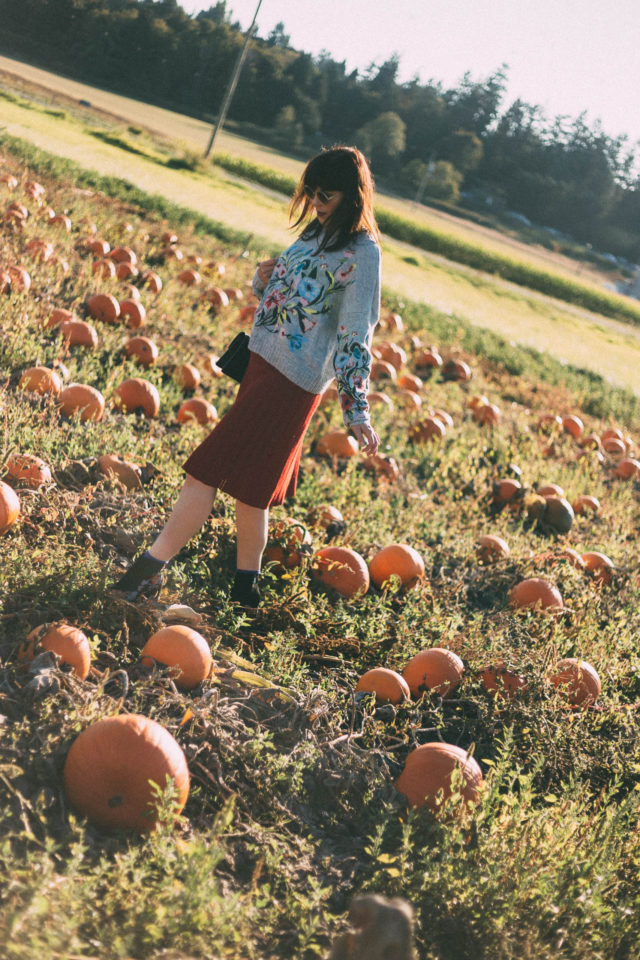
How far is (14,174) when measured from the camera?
10164 millimetres

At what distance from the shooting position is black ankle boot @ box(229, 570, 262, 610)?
3.48m

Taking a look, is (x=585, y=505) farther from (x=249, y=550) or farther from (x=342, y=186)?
(x=342, y=186)

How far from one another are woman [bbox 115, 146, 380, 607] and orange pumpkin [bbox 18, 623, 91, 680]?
531 millimetres

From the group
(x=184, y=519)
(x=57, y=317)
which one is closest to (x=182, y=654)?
(x=184, y=519)

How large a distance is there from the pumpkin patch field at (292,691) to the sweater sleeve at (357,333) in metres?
1.00

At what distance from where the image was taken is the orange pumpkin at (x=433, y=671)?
11.0 ft

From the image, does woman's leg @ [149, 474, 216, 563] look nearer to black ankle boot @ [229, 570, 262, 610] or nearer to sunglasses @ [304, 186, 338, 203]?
black ankle boot @ [229, 570, 262, 610]

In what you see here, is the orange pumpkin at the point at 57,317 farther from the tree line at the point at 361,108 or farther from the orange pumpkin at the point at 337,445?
the tree line at the point at 361,108

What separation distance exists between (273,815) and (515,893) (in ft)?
2.43

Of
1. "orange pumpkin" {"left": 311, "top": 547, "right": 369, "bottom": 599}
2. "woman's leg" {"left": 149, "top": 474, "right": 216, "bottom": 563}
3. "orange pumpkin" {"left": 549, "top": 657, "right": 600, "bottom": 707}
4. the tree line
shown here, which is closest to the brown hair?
"woman's leg" {"left": 149, "top": 474, "right": 216, "bottom": 563}

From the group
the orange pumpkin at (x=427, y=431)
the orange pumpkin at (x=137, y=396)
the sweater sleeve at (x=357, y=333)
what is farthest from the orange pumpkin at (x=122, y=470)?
the orange pumpkin at (x=427, y=431)

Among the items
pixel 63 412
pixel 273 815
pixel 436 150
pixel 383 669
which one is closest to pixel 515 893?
pixel 273 815

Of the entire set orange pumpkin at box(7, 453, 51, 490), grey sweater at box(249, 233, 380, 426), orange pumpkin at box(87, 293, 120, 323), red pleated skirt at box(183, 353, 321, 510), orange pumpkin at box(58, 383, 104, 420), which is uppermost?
grey sweater at box(249, 233, 380, 426)

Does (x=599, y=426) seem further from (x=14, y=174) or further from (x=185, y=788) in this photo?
(x=185, y=788)
